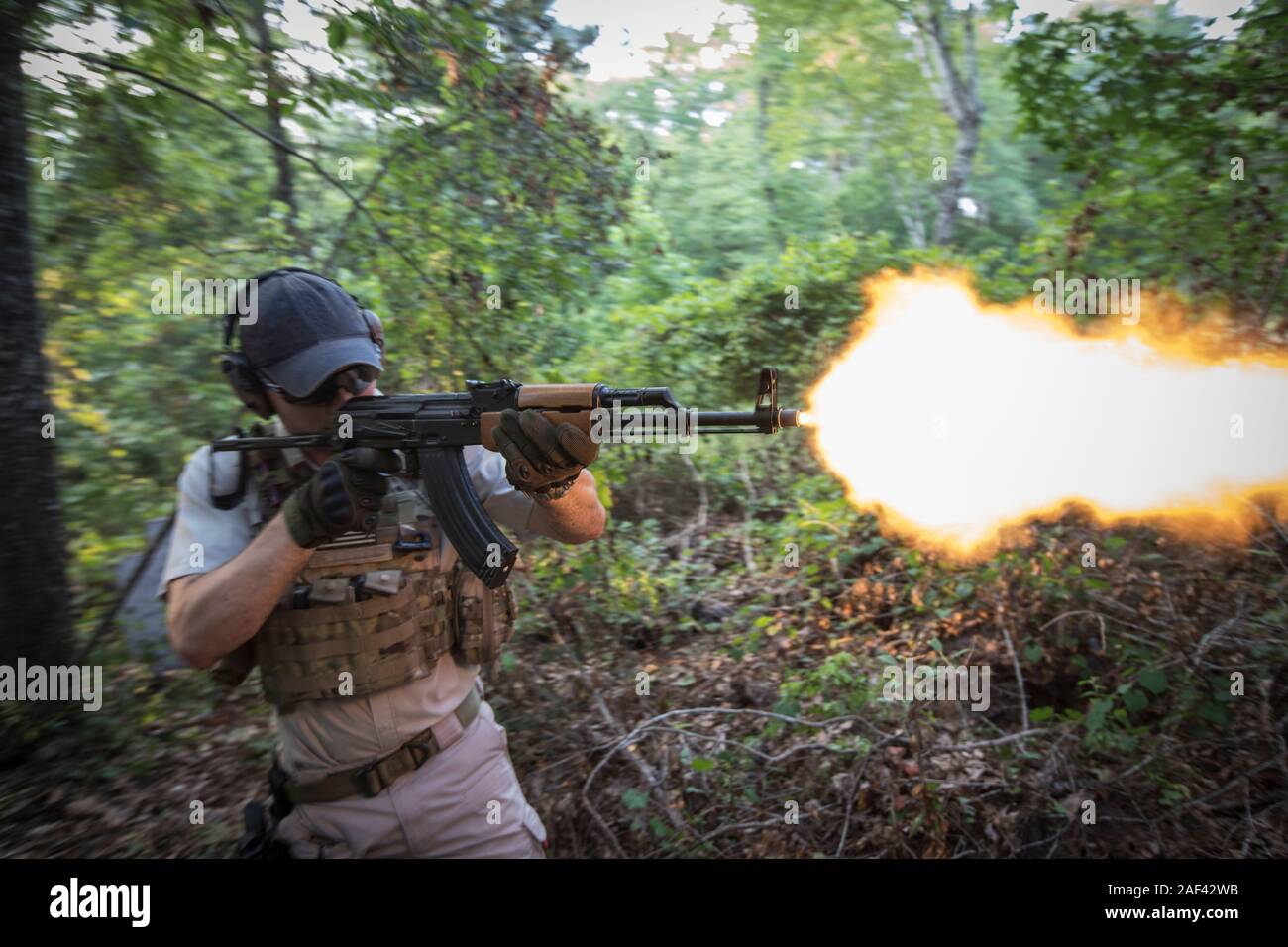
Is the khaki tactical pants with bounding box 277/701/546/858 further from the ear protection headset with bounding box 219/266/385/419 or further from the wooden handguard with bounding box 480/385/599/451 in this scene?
the ear protection headset with bounding box 219/266/385/419

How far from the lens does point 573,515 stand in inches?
101

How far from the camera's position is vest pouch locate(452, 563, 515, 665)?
247cm

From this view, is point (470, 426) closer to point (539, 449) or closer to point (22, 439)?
point (539, 449)

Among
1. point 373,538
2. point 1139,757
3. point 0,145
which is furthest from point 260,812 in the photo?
point 1139,757

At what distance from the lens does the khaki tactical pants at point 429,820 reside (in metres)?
2.29

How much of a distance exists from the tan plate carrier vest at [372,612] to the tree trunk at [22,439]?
1.91m

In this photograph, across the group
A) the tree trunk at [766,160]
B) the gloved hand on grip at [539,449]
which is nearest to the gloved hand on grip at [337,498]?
the gloved hand on grip at [539,449]

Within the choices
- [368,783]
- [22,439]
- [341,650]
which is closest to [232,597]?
[341,650]

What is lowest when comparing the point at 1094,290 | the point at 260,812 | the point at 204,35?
the point at 260,812

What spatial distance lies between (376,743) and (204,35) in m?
3.81

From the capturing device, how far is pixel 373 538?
8.05ft
